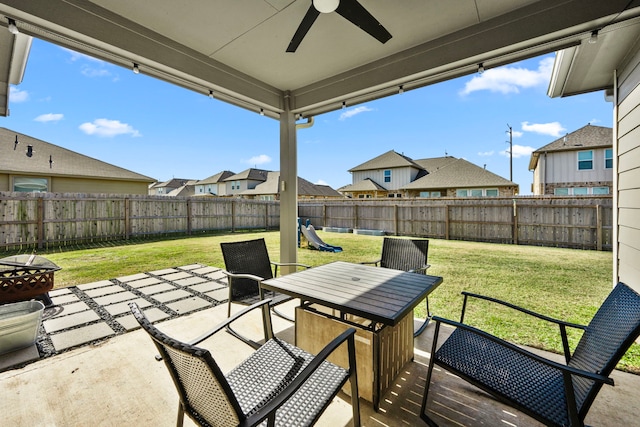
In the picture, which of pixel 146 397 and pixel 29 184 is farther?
pixel 29 184

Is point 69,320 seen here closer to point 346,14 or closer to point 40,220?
point 346,14

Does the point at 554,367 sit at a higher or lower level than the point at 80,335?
higher

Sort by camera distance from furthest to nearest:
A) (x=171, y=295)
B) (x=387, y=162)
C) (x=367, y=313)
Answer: (x=387, y=162), (x=171, y=295), (x=367, y=313)

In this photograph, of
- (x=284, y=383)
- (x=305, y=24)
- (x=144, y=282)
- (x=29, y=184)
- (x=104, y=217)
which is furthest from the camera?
(x=29, y=184)

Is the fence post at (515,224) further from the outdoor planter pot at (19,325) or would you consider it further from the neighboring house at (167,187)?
the neighboring house at (167,187)

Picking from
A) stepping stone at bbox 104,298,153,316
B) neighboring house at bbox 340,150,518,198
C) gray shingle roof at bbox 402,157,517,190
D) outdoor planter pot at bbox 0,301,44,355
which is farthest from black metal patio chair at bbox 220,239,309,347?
gray shingle roof at bbox 402,157,517,190

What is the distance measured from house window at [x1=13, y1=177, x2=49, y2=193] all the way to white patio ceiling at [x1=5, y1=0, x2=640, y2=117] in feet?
33.7

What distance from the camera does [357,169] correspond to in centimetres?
2047

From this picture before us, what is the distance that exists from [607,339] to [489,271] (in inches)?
171

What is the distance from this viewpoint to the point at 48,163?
10711mm

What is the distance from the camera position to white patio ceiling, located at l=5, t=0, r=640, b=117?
7.14 ft

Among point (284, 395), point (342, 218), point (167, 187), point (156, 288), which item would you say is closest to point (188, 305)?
point (156, 288)

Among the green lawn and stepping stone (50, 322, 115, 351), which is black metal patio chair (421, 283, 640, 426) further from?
stepping stone (50, 322, 115, 351)

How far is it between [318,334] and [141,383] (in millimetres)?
1369
